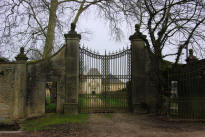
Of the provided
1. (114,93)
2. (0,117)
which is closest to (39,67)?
(0,117)

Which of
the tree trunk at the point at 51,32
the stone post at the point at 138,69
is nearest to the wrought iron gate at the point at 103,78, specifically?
the stone post at the point at 138,69

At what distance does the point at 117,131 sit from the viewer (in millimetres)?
6051

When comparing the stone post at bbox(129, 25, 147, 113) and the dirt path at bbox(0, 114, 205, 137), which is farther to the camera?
the stone post at bbox(129, 25, 147, 113)

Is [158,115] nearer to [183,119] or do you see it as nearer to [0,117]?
[183,119]

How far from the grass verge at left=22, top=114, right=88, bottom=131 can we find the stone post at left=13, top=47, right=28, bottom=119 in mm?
657

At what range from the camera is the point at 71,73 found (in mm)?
8820

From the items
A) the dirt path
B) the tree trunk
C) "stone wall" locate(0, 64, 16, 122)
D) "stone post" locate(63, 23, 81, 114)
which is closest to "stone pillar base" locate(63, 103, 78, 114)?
"stone post" locate(63, 23, 81, 114)

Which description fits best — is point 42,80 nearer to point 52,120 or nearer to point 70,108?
point 70,108

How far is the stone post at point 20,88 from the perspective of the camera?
324 inches

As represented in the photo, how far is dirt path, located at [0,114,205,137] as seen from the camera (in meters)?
5.66

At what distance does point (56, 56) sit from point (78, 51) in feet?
3.88

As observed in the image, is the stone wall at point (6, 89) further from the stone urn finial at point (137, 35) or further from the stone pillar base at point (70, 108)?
the stone urn finial at point (137, 35)

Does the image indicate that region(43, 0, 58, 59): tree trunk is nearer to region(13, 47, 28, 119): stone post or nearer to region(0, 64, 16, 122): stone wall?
region(13, 47, 28, 119): stone post

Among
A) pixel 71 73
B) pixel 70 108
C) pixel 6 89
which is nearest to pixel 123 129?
pixel 70 108
